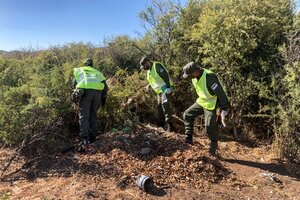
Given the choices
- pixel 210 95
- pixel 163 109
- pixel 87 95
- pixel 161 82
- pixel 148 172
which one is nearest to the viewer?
pixel 148 172

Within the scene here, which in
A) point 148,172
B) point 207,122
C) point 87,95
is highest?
point 87,95

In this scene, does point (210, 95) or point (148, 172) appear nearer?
point (148, 172)

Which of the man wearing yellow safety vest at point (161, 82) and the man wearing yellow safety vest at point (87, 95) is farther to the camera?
the man wearing yellow safety vest at point (161, 82)

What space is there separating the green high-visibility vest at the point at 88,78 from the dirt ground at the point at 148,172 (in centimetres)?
106

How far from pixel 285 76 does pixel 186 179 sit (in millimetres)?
2725

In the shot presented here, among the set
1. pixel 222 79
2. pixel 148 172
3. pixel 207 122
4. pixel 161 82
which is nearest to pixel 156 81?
pixel 161 82

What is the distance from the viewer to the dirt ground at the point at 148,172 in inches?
197

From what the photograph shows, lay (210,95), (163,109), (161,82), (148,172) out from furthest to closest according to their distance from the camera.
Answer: (163,109), (161,82), (210,95), (148,172)

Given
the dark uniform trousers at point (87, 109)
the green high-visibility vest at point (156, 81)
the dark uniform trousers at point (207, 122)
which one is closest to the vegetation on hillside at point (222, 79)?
the dark uniform trousers at point (87, 109)

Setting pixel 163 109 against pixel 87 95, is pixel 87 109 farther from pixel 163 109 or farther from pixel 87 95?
pixel 163 109

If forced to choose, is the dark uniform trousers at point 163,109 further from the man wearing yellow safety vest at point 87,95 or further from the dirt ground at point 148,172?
the man wearing yellow safety vest at point 87,95

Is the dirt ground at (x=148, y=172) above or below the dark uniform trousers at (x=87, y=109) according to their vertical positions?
below

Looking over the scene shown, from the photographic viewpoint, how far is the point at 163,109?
7613 millimetres

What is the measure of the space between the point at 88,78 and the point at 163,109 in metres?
1.90
